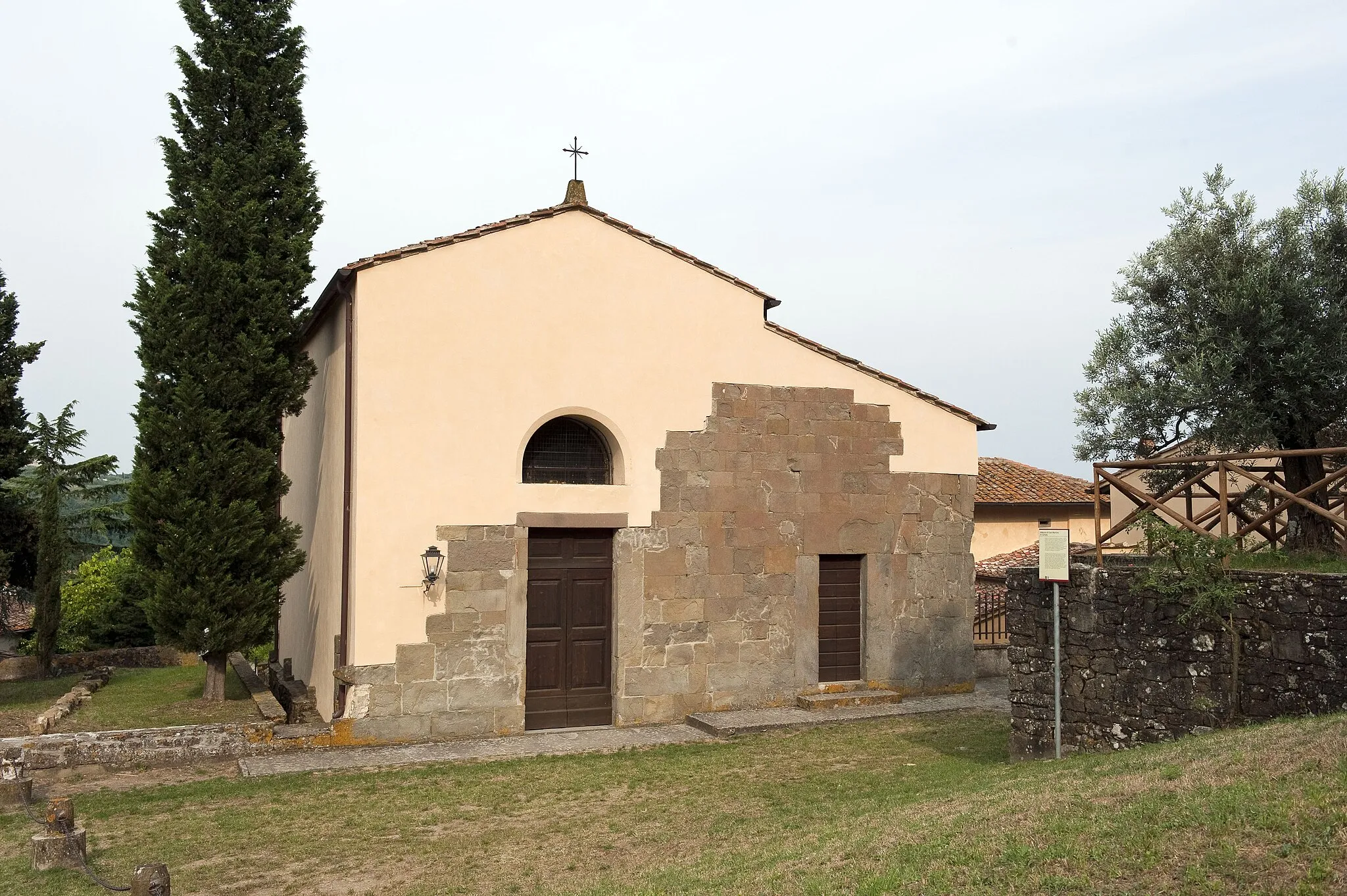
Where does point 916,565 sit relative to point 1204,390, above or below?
below

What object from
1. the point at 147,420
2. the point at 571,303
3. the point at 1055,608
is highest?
the point at 571,303

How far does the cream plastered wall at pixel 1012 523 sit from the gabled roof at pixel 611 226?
11.5m

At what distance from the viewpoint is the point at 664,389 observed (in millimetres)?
13398

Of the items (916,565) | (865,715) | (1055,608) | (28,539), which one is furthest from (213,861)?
(28,539)

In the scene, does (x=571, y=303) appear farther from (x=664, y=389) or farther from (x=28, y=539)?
(x=28, y=539)

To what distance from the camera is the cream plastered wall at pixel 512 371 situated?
11805 mm

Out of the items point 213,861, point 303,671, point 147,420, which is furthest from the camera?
point 303,671

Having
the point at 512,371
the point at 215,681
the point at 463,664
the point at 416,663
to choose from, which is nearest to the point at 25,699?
the point at 215,681

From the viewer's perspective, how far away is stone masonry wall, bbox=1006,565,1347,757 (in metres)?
7.68

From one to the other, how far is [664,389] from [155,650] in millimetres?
13813

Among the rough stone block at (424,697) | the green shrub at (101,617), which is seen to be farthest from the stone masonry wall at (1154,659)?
the green shrub at (101,617)

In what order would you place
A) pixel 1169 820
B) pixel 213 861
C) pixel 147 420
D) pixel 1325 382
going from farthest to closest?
1. pixel 147 420
2. pixel 1325 382
3. pixel 213 861
4. pixel 1169 820

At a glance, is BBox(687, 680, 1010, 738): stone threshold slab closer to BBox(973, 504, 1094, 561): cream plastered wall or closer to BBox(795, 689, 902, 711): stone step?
BBox(795, 689, 902, 711): stone step

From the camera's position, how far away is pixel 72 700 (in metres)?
14.2
